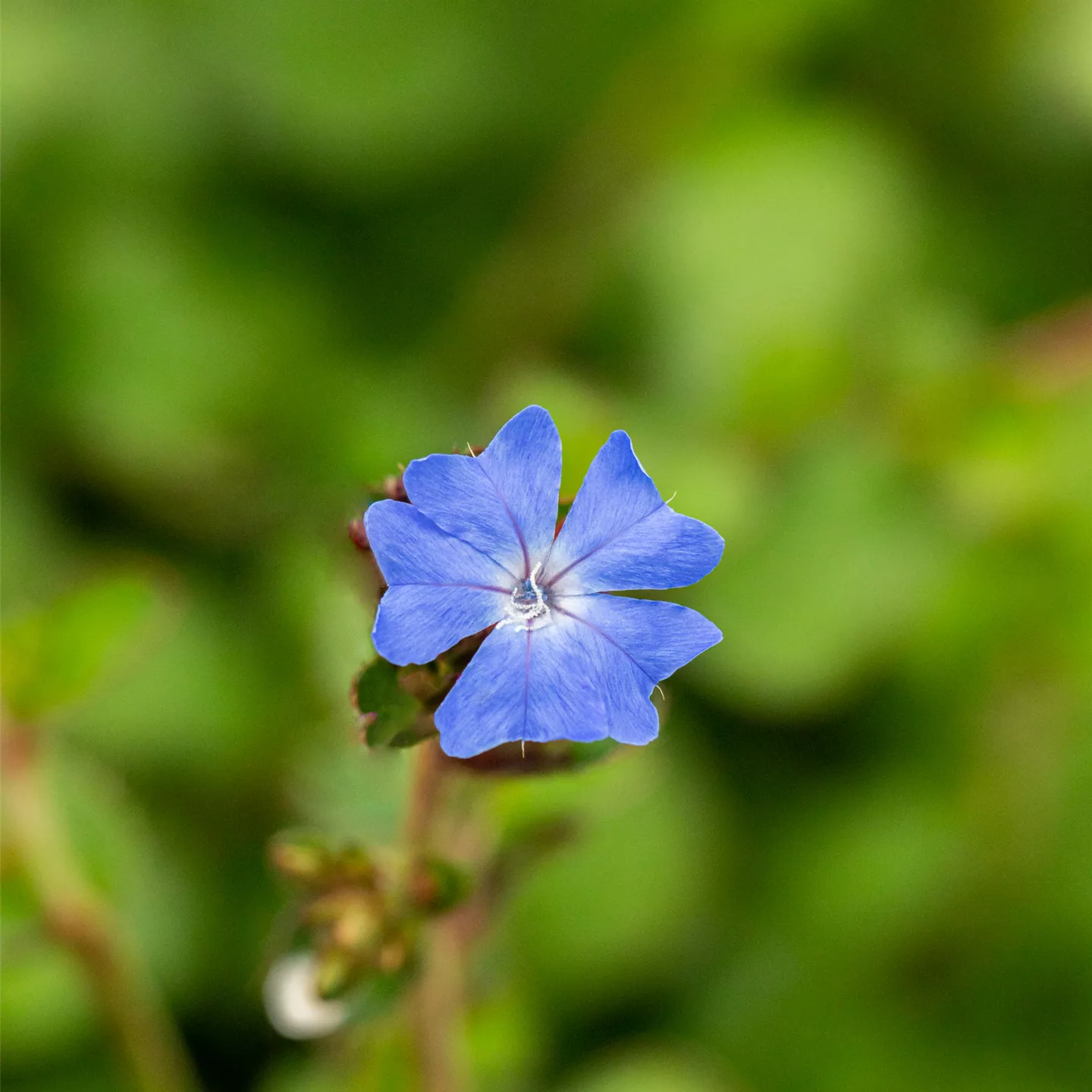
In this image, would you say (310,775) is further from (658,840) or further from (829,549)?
(829,549)

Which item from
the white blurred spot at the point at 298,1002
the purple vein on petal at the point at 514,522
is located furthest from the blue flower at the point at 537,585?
the white blurred spot at the point at 298,1002

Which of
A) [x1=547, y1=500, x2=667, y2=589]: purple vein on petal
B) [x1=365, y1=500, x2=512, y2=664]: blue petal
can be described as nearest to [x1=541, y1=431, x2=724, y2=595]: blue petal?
Result: [x1=547, y1=500, x2=667, y2=589]: purple vein on petal

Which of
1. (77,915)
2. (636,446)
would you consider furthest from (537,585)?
(636,446)

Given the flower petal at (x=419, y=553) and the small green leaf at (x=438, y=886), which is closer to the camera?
the flower petal at (x=419, y=553)

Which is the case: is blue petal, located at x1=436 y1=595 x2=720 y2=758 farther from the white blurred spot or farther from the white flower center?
the white blurred spot

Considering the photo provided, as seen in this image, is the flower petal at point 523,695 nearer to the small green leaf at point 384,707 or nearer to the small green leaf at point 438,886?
the small green leaf at point 384,707

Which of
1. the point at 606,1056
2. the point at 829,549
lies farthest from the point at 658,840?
the point at 829,549

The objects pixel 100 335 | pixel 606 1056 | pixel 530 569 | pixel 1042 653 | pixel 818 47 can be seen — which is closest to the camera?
pixel 530 569
